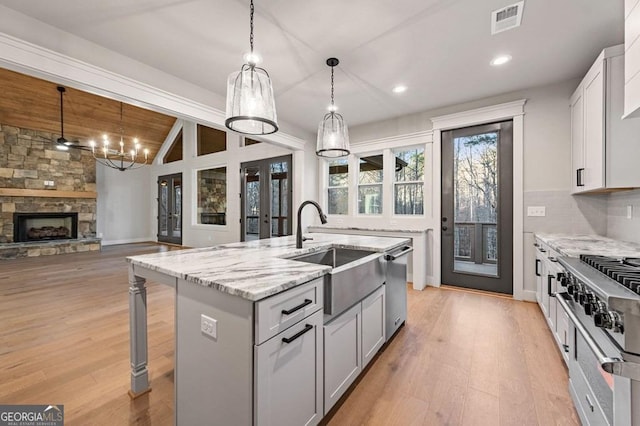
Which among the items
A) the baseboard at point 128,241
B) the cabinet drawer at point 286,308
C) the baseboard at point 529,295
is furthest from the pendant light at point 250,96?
the baseboard at point 128,241

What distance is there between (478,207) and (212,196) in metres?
6.58

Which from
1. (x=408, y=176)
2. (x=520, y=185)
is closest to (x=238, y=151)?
(x=408, y=176)

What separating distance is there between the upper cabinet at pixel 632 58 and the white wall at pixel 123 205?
10.5 meters

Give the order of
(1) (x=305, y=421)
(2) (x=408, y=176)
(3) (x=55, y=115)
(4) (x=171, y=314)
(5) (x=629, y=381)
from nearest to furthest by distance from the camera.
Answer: (5) (x=629, y=381) → (1) (x=305, y=421) → (4) (x=171, y=314) → (2) (x=408, y=176) → (3) (x=55, y=115)

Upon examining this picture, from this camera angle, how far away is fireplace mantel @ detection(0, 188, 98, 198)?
616 centimetres

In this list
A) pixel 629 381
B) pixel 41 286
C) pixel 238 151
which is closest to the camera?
pixel 629 381

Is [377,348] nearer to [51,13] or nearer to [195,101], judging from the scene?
[195,101]

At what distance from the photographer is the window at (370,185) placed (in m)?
4.89

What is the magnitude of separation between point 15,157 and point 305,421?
8996 mm

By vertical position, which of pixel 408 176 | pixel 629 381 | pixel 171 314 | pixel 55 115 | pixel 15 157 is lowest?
pixel 171 314

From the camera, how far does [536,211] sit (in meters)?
3.43

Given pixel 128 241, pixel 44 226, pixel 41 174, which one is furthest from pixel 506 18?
pixel 128 241

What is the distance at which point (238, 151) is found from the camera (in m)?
6.57

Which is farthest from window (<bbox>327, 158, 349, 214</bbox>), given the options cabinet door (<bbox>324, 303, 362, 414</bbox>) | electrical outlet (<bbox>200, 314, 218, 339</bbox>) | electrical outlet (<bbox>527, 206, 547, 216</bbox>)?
electrical outlet (<bbox>200, 314, 218, 339</bbox>)
